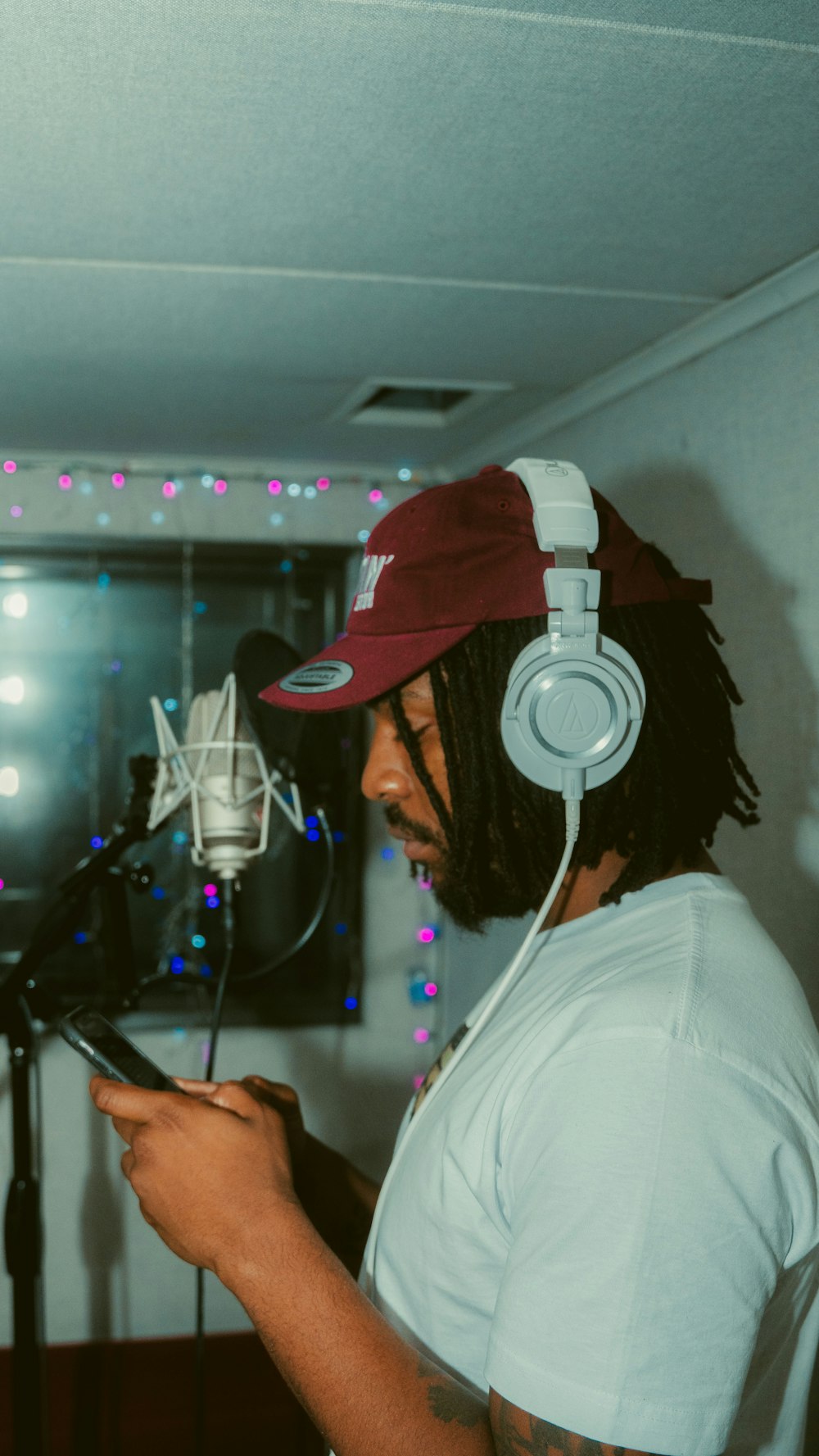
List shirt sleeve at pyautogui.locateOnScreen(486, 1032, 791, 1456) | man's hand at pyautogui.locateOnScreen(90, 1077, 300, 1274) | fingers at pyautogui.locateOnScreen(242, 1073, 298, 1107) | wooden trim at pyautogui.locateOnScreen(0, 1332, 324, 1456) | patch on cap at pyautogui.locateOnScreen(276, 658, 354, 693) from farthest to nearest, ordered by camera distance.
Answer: wooden trim at pyautogui.locateOnScreen(0, 1332, 324, 1456)
fingers at pyautogui.locateOnScreen(242, 1073, 298, 1107)
patch on cap at pyautogui.locateOnScreen(276, 658, 354, 693)
man's hand at pyautogui.locateOnScreen(90, 1077, 300, 1274)
shirt sleeve at pyautogui.locateOnScreen(486, 1032, 791, 1456)

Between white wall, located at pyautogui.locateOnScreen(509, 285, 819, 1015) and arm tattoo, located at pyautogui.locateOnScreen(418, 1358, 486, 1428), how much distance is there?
0.85 meters

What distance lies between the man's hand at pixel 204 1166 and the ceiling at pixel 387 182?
0.90 m

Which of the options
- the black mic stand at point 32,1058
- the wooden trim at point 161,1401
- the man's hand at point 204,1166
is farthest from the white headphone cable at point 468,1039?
the wooden trim at point 161,1401

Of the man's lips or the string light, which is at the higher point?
the string light

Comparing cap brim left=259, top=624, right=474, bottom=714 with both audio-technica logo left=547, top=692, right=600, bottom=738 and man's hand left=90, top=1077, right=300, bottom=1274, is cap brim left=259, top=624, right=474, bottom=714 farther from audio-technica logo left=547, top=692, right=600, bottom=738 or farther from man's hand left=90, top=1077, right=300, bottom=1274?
man's hand left=90, top=1077, right=300, bottom=1274

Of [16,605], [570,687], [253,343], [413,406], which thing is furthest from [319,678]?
[16,605]

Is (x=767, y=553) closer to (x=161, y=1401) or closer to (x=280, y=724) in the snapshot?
(x=280, y=724)

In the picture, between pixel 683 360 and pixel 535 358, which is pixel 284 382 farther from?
pixel 683 360

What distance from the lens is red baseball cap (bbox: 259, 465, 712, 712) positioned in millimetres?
948

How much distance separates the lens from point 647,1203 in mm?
692

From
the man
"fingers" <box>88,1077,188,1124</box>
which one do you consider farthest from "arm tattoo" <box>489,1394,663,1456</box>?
"fingers" <box>88,1077,188,1124</box>

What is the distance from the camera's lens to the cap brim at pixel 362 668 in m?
0.97

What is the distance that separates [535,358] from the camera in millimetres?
1900

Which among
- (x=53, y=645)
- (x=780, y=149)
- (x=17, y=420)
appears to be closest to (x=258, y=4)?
(x=780, y=149)
